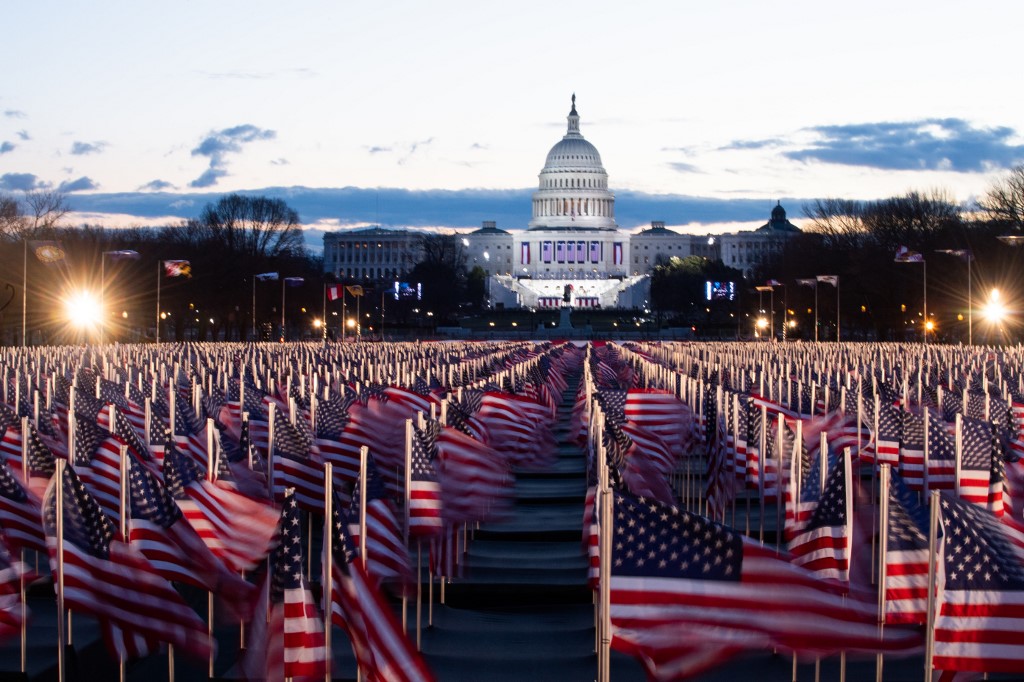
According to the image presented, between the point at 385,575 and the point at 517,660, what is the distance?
7.20 ft

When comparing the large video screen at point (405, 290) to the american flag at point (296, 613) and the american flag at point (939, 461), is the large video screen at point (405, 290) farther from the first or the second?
the american flag at point (296, 613)

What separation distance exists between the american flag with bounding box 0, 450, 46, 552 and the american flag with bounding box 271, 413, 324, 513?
132 inches

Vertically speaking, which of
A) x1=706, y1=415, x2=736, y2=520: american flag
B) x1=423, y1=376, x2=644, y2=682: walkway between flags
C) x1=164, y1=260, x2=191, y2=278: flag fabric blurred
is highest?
x1=164, y1=260, x2=191, y2=278: flag fabric blurred

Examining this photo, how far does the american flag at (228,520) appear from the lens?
10.4 m

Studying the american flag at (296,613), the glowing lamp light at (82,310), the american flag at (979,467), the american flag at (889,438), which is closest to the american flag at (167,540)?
the american flag at (296,613)

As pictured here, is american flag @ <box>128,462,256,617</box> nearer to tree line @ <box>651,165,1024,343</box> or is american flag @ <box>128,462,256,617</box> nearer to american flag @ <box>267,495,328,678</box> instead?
american flag @ <box>267,495,328,678</box>

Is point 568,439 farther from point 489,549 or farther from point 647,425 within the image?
point 489,549

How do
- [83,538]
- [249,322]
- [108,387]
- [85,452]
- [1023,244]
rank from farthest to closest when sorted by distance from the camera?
1. [249,322]
2. [1023,244]
3. [108,387]
4. [85,452]
5. [83,538]

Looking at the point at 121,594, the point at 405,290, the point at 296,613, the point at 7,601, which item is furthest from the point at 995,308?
the point at 405,290

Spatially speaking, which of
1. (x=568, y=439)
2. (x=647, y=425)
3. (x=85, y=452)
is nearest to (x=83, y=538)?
(x=85, y=452)

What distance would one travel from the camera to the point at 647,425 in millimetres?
20266

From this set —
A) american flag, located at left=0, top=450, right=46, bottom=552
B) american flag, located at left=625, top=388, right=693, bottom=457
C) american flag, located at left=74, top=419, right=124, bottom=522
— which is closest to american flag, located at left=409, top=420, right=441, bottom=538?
american flag, located at left=74, top=419, right=124, bottom=522

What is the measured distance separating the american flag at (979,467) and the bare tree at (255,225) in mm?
91871

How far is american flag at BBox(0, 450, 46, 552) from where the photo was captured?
10297mm
